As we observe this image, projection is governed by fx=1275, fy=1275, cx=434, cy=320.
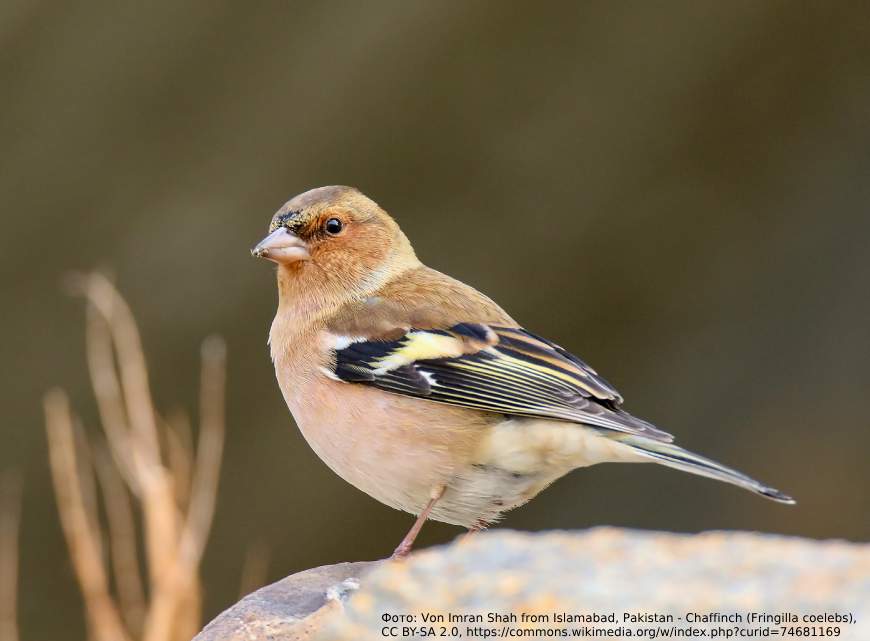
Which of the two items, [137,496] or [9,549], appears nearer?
[137,496]

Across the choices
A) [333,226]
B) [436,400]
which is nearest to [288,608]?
[436,400]

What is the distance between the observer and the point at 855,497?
726 cm

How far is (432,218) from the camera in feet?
22.6

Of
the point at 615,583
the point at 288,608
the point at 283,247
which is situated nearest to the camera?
the point at 615,583

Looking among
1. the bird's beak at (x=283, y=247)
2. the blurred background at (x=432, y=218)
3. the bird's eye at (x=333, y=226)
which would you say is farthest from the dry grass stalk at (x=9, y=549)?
the bird's eye at (x=333, y=226)

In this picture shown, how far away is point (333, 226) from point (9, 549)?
279cm

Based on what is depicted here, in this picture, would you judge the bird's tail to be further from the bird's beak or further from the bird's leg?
the bird's beak

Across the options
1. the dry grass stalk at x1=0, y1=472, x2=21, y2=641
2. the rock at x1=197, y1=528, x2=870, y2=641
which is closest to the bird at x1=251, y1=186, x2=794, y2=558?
the rock at x1=197, y1=528, x2=870, y2=641

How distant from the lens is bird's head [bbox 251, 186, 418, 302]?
417cm

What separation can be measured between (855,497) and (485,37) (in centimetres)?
333

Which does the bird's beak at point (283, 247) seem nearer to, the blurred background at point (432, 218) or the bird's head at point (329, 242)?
the bird's head at point (329, 242)

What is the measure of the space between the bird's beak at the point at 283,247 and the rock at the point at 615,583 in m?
A: 1.56

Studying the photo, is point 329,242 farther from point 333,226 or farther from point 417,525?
point 417,525

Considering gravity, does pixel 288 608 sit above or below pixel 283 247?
below
